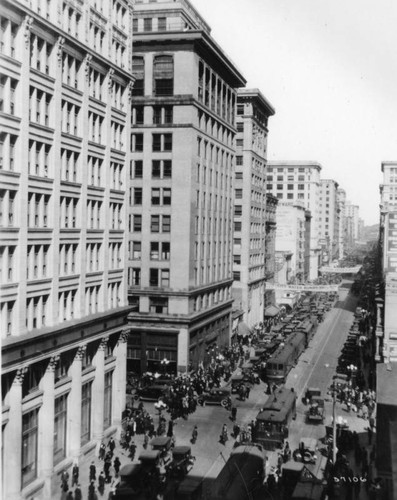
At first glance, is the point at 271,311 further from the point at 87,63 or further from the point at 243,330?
the point at 87,63

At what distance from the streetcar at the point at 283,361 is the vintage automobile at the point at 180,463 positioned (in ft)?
82.3

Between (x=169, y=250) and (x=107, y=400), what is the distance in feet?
76.2

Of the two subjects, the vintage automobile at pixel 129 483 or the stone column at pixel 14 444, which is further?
the stone column at pixel 14 444

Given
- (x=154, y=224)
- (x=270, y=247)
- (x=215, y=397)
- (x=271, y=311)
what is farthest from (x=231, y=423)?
(x=270, y=247)

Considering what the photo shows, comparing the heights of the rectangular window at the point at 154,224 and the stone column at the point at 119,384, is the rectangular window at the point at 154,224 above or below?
above

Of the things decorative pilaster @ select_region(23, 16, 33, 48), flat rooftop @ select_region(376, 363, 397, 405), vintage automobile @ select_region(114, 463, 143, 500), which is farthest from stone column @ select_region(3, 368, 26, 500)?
flat rooftop @ select_region(376, 363, 397, 405)

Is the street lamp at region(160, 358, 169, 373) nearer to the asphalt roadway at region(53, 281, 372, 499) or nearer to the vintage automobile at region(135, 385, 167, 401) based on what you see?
the vintage automobile at region(135, 385, 167, 401)

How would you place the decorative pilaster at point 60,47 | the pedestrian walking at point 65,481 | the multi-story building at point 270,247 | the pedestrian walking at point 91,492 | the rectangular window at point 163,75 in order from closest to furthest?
the pedestrian walking at point 91,492 < the pedestrian walking at point 65,481 < the decorative pilaster at point 60,47 < the rectangular window at point 163,75 < the multi-story building at point 270,247

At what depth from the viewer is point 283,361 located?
66125 millimetres

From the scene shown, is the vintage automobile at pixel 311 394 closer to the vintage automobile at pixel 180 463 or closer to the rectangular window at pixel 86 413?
the vintage automobile at pixel 180 463

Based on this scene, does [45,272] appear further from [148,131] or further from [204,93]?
[204,93]

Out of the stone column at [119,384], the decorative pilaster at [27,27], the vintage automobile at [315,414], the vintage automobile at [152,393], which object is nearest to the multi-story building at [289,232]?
the vintage automobile at [152,393]

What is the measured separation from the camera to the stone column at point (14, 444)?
A: 3406 centimetres

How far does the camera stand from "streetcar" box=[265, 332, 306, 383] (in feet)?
214
